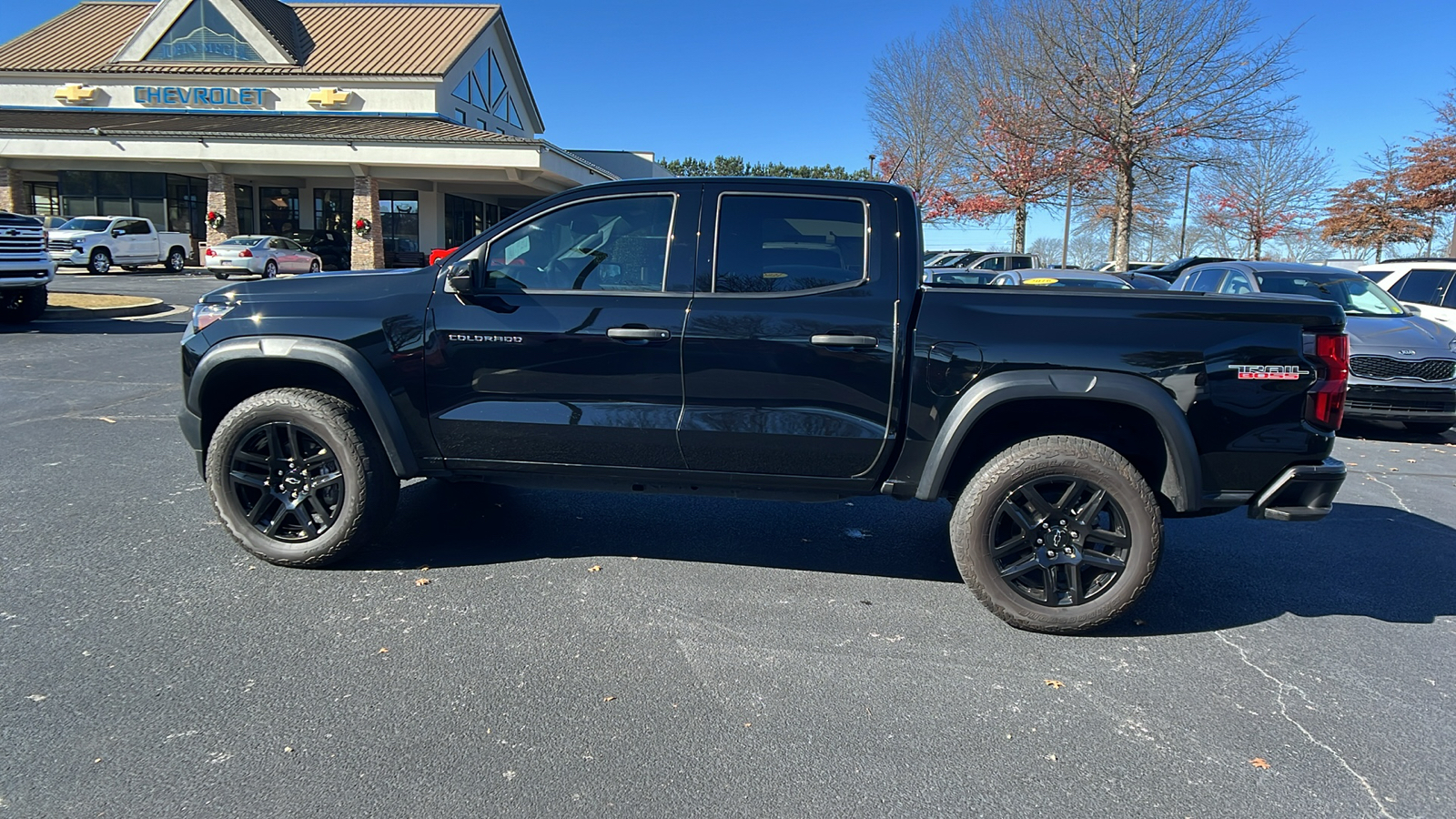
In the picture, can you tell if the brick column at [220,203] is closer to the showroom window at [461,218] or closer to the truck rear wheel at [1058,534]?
the showroom window at [461,218]

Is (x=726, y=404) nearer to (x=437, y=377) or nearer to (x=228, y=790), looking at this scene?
(x=437, y=377)

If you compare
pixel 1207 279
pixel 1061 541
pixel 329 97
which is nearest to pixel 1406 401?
pixel 1207 279

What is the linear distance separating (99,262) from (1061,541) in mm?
28709

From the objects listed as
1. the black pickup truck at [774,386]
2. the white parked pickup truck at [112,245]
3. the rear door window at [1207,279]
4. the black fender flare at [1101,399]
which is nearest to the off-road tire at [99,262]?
the white parked pickup truck at [112,245]

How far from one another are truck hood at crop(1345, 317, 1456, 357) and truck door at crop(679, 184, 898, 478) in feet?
22.9

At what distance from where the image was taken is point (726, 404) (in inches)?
154

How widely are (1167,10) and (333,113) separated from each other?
27998 millimetres

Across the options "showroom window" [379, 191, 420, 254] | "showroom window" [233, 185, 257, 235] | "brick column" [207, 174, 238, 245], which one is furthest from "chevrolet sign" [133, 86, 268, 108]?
"showroom window" [379, 191, 420, 254]

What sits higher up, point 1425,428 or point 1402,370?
point 1402,370

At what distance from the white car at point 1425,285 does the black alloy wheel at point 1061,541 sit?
32.6 feet

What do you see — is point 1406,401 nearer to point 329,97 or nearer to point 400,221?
point 400,221

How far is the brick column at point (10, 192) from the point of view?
29234mm

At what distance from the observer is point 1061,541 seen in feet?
12.5

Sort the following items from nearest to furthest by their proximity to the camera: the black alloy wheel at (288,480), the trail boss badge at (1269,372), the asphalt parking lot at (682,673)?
1. the asphalt parking lot at (682,673)
2. the trail boss badge at (1269,372)
3. the black alloy wheel at (288,480)
